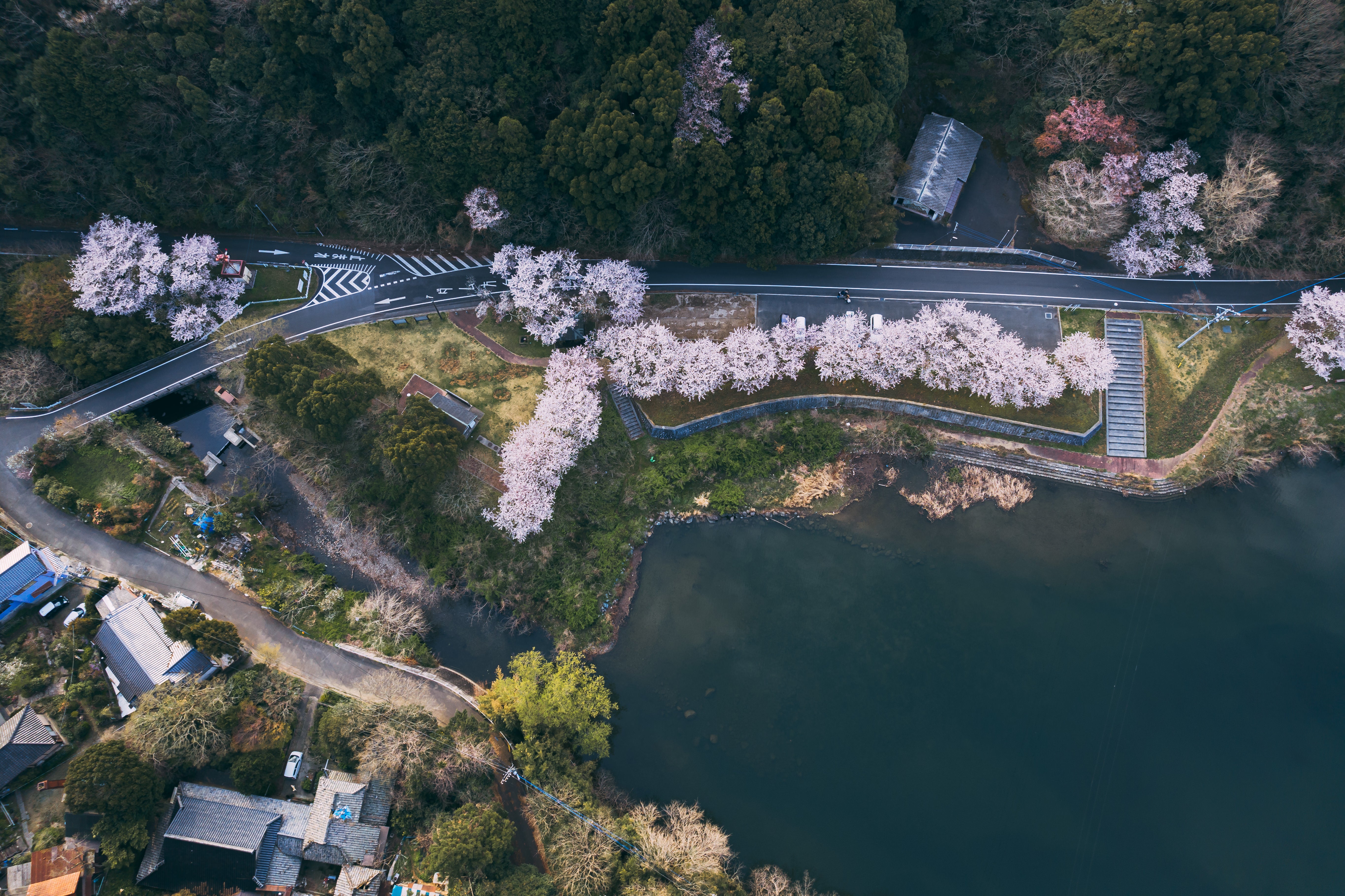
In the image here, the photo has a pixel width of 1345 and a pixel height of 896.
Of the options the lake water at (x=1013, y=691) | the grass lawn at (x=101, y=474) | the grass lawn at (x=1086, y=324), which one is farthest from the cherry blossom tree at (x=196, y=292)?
the grass lawn at (x=1086, y=324)

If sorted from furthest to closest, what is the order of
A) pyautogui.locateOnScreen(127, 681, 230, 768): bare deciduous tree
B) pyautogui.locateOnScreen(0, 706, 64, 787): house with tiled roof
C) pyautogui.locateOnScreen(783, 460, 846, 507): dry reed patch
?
1. pyautogui.locateOnScreen(783, 460, 846, 507): dry reed patch
2. pyautogui.locateOnScreen(127, 681, 230, 768): bare deciduous tree
3. pyautogui.locateOnScreen(0, 706, 64, 787): house with tiled roof

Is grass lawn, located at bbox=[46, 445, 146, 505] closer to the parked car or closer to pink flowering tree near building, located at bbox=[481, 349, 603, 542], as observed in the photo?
the parked car

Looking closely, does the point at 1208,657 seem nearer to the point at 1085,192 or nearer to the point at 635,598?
the point at 1085,192

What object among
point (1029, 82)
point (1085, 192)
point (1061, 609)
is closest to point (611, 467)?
point (1061, 609)

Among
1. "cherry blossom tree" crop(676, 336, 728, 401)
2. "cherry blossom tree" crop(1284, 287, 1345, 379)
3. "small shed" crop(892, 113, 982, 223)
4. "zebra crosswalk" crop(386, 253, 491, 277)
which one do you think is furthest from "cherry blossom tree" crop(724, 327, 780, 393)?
"cherry blossom tree" crop(1284, 287, 1345, 379)

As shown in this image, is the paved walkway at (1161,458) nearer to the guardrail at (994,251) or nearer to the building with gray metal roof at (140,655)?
the guardrail at (994,251)

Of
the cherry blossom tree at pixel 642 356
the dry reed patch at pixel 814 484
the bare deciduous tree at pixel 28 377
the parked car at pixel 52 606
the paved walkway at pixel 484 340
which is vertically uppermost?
the cherry blossom tree at pixel 642 356

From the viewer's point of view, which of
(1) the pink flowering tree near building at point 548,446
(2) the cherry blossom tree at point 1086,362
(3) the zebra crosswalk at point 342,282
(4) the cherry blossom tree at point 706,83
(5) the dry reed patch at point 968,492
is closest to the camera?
(4) the cherry blossom tree at point 706,83
